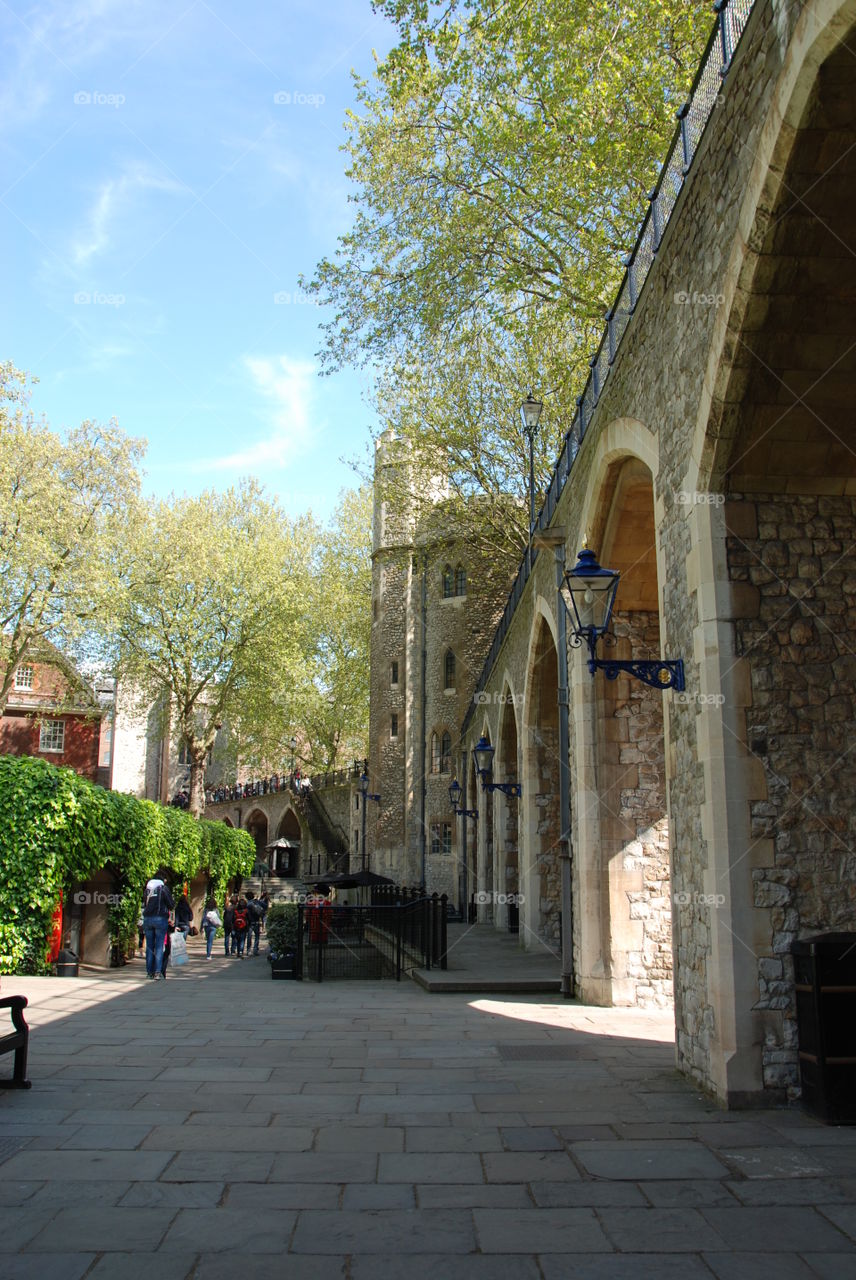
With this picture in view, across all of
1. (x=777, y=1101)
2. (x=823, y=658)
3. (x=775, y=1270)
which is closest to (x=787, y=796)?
(x=823, y=658)

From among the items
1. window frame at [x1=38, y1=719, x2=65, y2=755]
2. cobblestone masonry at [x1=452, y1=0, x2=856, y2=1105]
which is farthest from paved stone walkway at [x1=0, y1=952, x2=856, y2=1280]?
window frame at [x1=38, y1=719, x2=65, y2=755]

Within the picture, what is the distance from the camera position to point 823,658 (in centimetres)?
655

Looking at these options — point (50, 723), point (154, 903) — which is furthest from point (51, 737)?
point (154, 903)

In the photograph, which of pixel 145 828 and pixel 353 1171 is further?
pixel 145 828

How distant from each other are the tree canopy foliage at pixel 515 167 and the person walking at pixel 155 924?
33.9ft

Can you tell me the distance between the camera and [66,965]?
579 inches

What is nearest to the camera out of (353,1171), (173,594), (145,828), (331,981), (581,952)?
(353,1171)

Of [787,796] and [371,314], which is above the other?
[371,314]

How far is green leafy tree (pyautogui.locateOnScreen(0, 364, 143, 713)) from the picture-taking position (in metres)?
26.2

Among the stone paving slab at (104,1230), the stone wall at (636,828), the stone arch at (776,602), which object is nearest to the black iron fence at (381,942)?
the stone wall at (636,828)

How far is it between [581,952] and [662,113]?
473 inches

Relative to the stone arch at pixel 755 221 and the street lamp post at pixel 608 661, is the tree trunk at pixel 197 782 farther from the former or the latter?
the stone arch at pixel 755 221

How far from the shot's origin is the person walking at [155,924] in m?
13.9

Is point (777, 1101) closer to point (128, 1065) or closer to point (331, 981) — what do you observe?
point (128, 1065)
